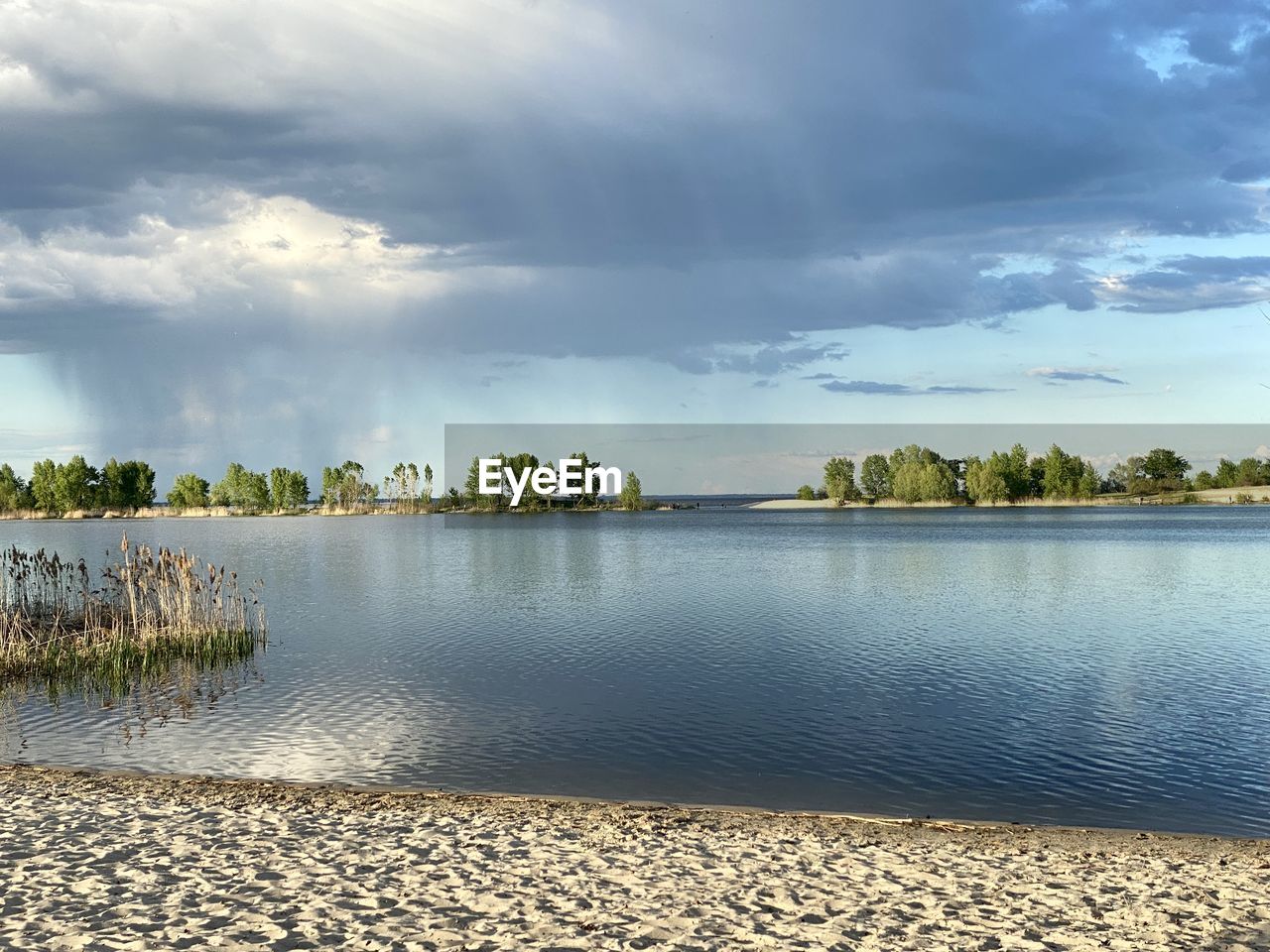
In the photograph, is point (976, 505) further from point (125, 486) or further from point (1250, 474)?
point (125, 486)

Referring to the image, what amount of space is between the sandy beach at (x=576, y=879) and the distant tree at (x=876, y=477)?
187 metres

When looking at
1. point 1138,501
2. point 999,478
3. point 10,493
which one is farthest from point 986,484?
point 10,493

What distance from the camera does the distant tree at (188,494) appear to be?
538 ft

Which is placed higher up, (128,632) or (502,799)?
(128,632)

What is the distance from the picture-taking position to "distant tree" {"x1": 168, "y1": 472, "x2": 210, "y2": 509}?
538 feet

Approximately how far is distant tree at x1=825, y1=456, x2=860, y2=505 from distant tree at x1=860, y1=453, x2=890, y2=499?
223 centimetres

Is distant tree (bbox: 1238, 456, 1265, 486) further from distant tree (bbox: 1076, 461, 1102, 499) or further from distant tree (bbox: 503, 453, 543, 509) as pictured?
distant tree (bbox: 503, 453, 543, 509)

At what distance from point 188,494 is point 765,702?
165m

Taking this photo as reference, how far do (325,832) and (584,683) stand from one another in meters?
10.3

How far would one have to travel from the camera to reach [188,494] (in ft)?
539

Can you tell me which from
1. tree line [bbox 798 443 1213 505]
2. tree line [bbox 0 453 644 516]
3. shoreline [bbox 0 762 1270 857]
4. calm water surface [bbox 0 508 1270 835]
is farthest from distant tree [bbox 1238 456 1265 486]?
shoreline [bbox 0 762 1270 857]

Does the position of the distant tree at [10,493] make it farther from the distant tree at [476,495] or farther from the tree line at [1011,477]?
the tree line at [1011,477]

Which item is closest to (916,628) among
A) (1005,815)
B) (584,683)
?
(584,683)

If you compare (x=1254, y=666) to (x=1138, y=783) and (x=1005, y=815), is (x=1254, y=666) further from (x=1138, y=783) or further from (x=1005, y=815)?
(x=1005, y=815)
